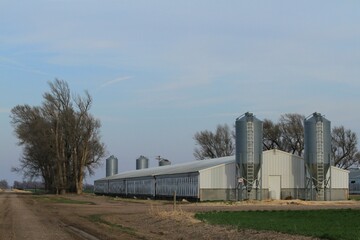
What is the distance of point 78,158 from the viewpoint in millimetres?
104625

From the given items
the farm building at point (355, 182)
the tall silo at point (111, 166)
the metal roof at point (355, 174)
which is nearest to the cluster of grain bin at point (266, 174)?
the farm building at point (355, 182)

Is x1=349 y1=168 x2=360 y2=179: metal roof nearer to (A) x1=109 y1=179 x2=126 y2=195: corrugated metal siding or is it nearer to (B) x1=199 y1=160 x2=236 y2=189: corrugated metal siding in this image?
(A) x1=109 y1=179 x2=126 y2=195: corrugated metal siding

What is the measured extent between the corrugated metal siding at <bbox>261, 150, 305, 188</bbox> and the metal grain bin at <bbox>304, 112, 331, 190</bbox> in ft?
7.23

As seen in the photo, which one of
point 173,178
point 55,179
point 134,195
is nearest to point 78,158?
point 55,179

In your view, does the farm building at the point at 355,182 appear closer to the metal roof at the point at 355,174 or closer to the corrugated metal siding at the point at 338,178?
the metal roof at the point at 355,174

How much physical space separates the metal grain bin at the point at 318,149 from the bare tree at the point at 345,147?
66975 millimetres

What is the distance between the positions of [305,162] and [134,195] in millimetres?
32667

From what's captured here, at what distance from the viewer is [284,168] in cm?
6669

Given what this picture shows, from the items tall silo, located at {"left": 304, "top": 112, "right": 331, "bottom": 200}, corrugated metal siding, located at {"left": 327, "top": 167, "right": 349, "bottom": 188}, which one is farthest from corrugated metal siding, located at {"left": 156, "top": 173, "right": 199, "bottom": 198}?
corrugated metal siding, located at {"left": 327, "top": 167, "right": 349, "bottom": 188}

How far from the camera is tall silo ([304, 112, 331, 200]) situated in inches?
2544

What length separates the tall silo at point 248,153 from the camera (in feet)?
206

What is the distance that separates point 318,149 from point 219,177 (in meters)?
12.0

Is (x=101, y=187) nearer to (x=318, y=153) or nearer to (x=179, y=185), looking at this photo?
(x=179, y=185)

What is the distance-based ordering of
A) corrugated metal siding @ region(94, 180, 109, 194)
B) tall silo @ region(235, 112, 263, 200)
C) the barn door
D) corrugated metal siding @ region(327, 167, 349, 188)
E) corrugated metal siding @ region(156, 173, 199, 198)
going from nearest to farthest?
tall silo @ region(235, 112, 263, 200), corrugated metal siding @ region(156, 173, 199, 198), the barn door, corrugated metal siding @ region(327, 167, 349, 188), corrugated metal siding @ region(94, 180, 109, 194)
